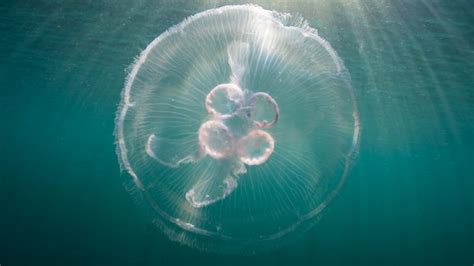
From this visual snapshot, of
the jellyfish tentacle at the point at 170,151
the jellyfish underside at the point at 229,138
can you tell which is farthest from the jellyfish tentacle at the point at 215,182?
the jellyfish tentacle at the point at 170,151

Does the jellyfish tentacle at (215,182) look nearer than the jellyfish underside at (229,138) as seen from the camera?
No

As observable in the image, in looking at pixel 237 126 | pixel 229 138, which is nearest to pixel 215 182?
pixel 229 138

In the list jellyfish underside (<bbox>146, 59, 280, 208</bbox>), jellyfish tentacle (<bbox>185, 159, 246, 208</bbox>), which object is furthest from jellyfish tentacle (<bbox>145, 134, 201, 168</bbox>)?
jellyfish tentacle (<bbox>185, 159, 246, 208</bbox>)

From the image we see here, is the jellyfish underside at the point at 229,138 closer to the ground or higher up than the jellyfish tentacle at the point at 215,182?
higher up

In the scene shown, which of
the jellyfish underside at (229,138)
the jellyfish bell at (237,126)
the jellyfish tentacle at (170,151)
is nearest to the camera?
the jellyfish bell at (237,126)

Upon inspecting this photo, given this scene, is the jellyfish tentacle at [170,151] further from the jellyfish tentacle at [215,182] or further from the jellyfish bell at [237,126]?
the jellyfish tentacle at [215,182]

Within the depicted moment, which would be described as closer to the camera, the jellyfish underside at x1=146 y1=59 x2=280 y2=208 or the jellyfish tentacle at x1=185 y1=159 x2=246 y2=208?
the jellyfish underside at x1=146 y1=59 x2=280 y2=208

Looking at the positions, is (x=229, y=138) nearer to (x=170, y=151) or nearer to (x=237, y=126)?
(x=237, y=126)

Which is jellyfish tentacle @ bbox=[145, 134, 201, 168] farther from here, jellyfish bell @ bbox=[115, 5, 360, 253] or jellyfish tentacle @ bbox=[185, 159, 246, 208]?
jellyfish tentacle @ bbox=[185, 159, 246, 208]
